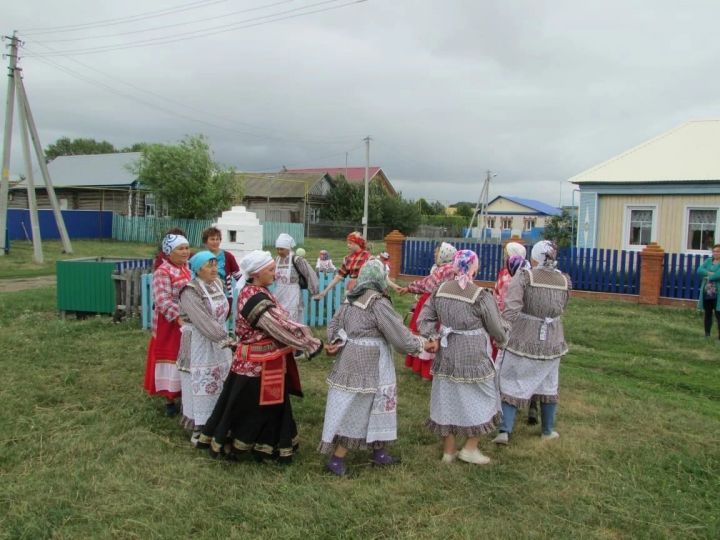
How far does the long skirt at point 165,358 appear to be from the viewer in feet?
16.9

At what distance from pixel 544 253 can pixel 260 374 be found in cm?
248

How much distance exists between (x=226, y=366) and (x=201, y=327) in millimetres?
536

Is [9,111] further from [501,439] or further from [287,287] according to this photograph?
[501,439]

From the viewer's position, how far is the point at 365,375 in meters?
4.20

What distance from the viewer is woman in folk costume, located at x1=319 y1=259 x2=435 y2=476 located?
4195mm

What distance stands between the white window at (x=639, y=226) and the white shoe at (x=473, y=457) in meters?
13.9

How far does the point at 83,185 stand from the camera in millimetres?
35656

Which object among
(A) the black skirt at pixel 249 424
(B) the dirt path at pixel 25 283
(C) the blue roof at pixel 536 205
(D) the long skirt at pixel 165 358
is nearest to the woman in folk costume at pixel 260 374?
(A) the black skirt at pixel 249 424

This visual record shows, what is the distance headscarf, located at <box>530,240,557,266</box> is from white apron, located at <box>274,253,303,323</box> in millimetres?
3536

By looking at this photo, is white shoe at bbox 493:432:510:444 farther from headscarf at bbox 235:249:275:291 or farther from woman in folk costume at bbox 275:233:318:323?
woman in folk costume at bbox 275:233:318:323

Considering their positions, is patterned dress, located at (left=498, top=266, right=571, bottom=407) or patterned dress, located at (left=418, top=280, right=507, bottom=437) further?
patterned dress, located at (left=498, top=266, right=571, bottom=407)

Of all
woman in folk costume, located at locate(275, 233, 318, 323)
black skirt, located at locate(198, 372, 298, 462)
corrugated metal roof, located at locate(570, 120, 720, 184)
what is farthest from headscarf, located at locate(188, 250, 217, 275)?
corrugated metal roof, located at locate(570, 120, 720, 184)

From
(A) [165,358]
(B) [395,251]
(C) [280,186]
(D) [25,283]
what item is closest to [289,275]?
(A) [165,358]

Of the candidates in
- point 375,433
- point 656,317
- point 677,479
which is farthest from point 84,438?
point 656,317
